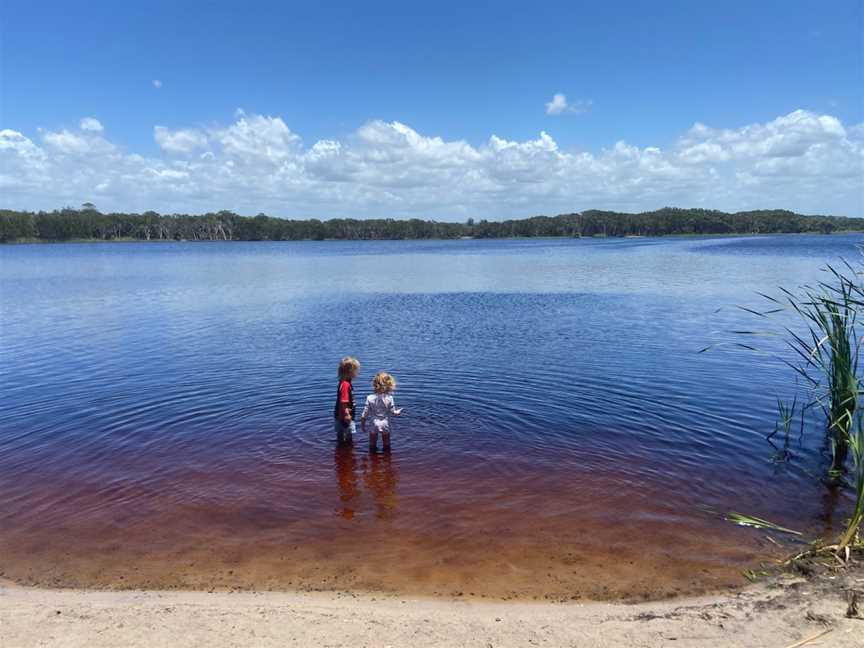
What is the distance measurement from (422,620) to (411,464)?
4.91 meters

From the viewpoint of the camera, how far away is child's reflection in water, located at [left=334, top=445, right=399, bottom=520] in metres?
9.53

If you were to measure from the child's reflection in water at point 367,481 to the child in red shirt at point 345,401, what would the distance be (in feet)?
1.20

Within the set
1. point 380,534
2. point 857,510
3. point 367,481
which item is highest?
point 857,510

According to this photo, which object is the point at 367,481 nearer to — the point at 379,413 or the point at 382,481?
the point at 382,481

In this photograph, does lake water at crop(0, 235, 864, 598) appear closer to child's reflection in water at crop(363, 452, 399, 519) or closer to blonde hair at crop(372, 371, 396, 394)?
child's reflection in water at crop(363, 452, 399, 519)

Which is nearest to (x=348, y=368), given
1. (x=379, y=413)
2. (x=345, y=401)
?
(x=345, y=401)

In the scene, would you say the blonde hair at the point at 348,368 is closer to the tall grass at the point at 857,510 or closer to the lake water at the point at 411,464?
the lake water at the point at 411,464

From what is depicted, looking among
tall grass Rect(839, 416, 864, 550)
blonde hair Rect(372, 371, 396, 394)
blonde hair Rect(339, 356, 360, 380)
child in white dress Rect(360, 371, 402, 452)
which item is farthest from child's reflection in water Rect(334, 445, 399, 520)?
tall grass Rect(839, 416, 864, 550)

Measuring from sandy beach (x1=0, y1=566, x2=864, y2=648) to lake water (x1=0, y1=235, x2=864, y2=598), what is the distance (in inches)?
Result: 18.0

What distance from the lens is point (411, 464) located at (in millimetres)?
11250

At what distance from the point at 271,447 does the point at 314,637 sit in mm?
6670

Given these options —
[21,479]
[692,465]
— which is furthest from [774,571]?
[21,479]

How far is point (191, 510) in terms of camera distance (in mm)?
9602

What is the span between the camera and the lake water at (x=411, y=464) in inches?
312
